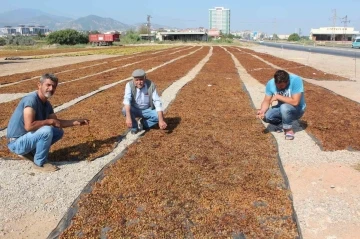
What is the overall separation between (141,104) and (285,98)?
2550 millimetres

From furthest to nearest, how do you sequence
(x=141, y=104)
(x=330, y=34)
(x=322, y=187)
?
(x=330, y=34)
(x=141, y=104)
(x=322, y=187)

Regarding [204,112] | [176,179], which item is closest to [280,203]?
[176,179]

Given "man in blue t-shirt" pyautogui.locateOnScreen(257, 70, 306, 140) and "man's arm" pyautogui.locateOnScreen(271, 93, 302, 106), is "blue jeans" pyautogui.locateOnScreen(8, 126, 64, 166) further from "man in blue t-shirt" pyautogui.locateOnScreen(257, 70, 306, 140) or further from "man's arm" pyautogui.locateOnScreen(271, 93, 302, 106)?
"man's arm" pyautogui.locateOnScreen(271, 93, 302, 106)

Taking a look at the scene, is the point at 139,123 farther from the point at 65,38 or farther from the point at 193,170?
the point at 65,38

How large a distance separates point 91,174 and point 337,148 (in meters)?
3.97

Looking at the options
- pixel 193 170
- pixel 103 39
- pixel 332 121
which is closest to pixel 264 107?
pixel 193 170

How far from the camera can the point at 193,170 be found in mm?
4789

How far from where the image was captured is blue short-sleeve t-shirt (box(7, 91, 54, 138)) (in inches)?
171

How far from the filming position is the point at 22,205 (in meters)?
3.97

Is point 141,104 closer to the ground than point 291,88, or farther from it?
closer to the ground

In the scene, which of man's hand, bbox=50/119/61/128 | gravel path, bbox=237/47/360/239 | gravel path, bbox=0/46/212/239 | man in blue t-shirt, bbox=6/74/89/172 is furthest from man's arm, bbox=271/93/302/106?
man's hand, bbox=50/119/61/128

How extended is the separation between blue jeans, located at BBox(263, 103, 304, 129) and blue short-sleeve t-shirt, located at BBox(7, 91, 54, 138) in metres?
3.83

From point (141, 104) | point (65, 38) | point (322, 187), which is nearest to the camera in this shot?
point (322, 187)

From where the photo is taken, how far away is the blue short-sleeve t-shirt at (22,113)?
4348 millimetres
